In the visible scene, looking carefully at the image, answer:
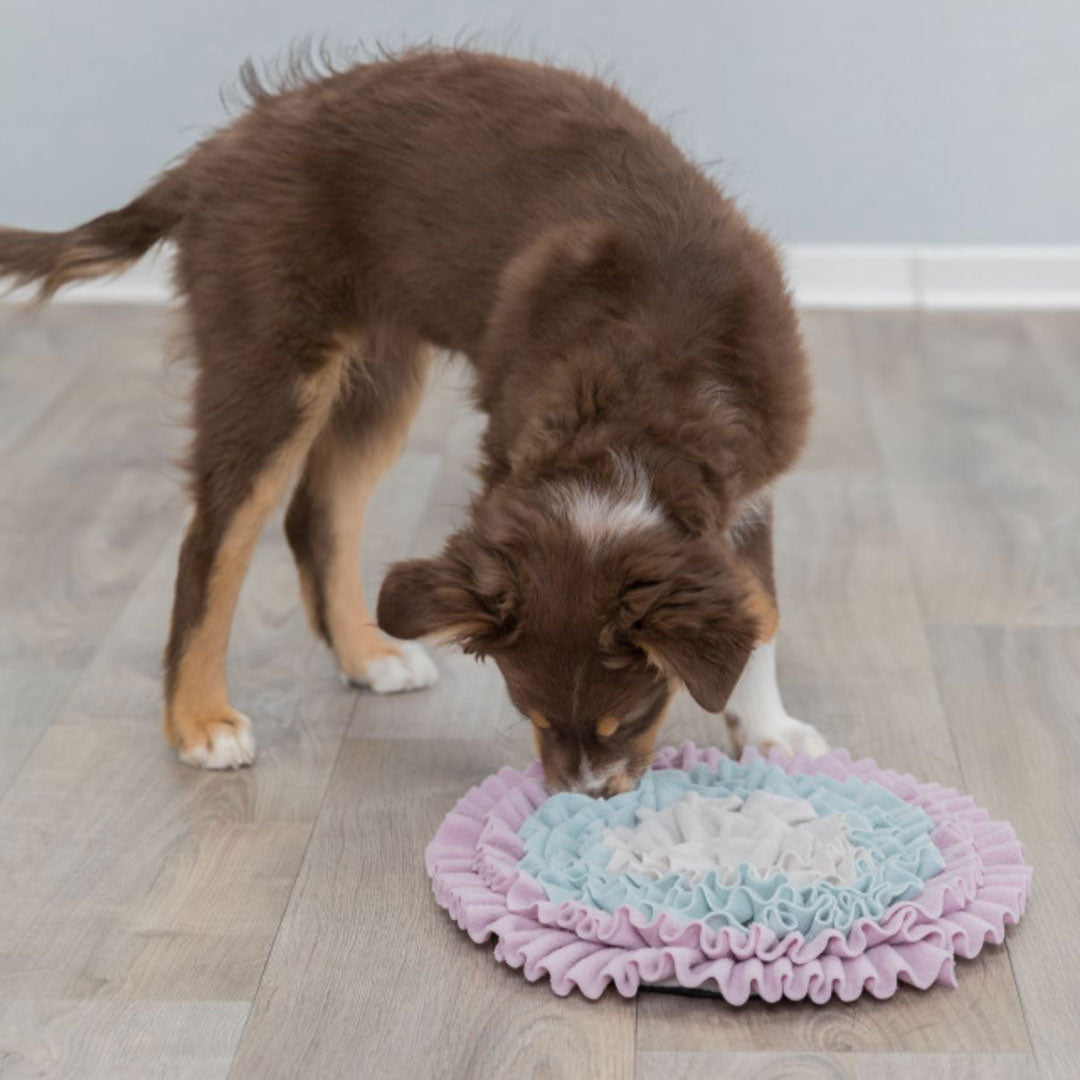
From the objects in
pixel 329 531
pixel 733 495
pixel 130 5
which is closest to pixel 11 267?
pixel 329 531

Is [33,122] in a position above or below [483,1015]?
below

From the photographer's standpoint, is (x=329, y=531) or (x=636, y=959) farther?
(x=329, y=531)

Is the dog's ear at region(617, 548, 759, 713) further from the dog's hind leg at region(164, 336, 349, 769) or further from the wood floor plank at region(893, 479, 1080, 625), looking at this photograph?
the wood floor plank at region(893, 479, 1080, 625)

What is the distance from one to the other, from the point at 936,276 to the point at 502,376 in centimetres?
377

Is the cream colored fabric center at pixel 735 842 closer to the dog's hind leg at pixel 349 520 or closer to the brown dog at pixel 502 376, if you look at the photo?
the brown dog at pixel 502 376

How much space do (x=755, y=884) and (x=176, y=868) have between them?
3.27 feet

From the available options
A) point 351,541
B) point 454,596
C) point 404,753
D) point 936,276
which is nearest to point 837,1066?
point 454,596

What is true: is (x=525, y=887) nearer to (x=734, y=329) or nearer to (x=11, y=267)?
(x=734, y=329)

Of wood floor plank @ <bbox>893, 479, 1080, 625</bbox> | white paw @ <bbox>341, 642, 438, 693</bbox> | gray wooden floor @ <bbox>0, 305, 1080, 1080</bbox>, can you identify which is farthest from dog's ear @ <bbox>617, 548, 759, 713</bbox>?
wood floor plank @ <bbox>893, 479, 1080, 625</bbox>

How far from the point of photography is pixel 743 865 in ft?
9.26

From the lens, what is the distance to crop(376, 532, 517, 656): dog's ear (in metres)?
2.77

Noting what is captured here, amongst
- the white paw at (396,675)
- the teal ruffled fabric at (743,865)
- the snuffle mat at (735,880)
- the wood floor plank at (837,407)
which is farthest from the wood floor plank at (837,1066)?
the wood floor plank at (837,407)

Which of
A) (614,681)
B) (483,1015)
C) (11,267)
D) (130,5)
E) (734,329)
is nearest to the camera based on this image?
(483,1015)

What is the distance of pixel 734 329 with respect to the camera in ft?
9.91
